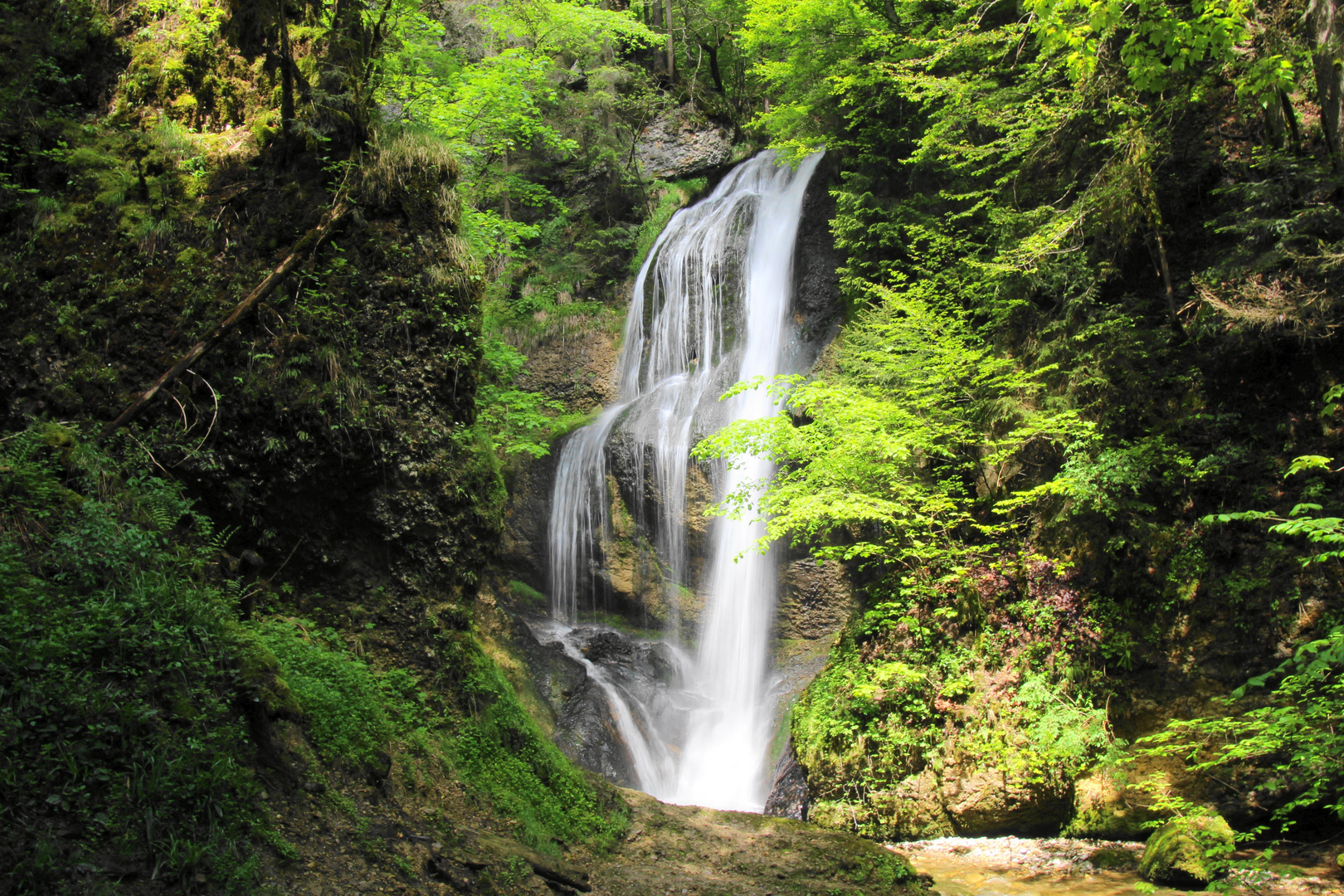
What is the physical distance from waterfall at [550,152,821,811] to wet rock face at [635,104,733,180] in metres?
1.90

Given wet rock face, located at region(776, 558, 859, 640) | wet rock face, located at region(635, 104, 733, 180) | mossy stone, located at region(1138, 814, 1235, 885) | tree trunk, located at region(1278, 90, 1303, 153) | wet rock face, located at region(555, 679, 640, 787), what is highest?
wet rock face, located at region(635, 104, 733, 180)

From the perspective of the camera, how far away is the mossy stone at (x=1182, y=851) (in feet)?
20.6

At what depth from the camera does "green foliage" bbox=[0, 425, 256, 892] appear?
9.76 feet

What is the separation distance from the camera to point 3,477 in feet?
12.7

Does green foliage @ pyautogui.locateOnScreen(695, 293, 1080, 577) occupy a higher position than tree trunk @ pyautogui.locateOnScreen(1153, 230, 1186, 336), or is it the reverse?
tree trunk @ pyautogui.locateOnScreen(1153, 230, 1186, 336)

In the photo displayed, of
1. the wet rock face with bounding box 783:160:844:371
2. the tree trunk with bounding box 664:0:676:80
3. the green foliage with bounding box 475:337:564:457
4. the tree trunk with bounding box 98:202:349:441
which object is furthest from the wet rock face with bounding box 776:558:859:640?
the tree trunk with bounding box 664:0:676:80

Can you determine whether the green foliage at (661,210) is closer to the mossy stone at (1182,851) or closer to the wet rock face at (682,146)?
the wet rock face at (682,146)

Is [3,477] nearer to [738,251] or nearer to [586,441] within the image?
[586,441]

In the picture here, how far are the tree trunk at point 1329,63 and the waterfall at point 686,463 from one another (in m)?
7.15

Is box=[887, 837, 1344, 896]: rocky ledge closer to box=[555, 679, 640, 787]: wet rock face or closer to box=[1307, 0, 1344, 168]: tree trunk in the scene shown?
box=[555, 679, 640, 787]: wet rock face

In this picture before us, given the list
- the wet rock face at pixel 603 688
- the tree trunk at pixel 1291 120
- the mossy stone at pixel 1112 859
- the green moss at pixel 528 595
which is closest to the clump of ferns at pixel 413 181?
the wet rock face at pixel 603 688

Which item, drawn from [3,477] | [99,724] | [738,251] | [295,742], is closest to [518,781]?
[295,742]

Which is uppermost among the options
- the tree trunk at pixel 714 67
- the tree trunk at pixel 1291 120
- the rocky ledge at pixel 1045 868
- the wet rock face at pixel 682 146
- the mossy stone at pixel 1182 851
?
the tree trunk at pixel 714 67

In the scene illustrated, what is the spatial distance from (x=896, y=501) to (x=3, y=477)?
28.0ft
